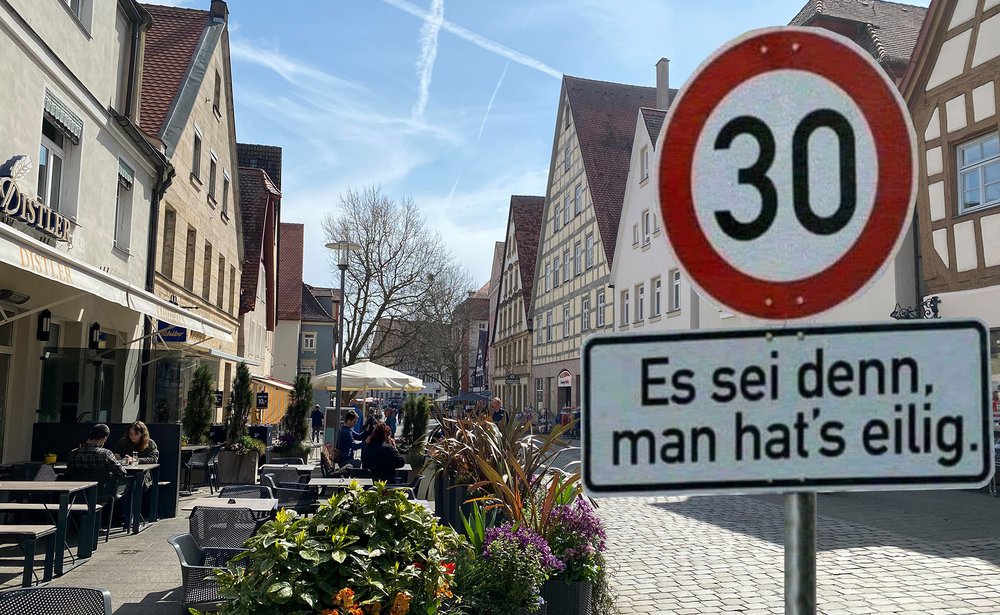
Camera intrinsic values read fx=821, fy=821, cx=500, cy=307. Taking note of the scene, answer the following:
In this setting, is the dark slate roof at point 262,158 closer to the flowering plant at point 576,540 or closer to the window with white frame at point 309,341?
the window with white frame at point 309,341

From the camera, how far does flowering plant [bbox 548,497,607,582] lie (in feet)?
19.0

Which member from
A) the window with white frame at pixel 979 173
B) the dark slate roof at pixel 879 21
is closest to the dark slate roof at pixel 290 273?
the dark slate roof at pixel 879 21

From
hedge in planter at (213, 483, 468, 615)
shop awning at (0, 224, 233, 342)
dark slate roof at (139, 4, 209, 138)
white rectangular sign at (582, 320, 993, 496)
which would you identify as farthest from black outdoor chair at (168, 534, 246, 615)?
dark slate roof at (139, 4, 209, 138)

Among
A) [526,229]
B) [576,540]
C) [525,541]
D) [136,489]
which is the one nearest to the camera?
[525,541]

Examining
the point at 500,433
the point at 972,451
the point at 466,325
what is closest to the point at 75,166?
the point at 500,433

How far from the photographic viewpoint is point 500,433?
690 cm

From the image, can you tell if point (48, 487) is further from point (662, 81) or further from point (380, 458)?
point (662, 81)

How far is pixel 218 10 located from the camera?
2219 cm

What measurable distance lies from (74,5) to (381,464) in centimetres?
842

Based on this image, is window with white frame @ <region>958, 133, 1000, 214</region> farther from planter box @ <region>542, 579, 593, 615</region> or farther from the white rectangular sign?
the white rectangular sign

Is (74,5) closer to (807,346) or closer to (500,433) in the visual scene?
(500,433)

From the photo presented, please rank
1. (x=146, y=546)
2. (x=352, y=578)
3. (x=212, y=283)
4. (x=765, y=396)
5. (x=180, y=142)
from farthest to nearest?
(x=212, y=283) < (x=180, y=142) < (x=146, y=546) < (x=352, y=578) < (x=765, y=396)

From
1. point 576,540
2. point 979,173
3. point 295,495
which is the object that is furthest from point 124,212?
point 979,173

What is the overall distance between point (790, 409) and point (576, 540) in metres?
4.59
